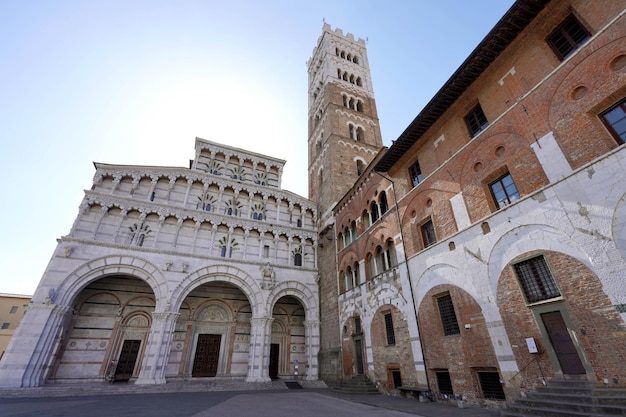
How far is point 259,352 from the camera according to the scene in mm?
18125

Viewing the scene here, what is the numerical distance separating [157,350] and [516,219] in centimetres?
1881

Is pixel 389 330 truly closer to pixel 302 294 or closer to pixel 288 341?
pixel 302 294

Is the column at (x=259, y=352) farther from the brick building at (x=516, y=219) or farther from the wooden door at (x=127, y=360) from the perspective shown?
the wooden door at (x=127, y=360)

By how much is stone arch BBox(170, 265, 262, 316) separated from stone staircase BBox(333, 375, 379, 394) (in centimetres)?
714

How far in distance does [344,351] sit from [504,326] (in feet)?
36.7

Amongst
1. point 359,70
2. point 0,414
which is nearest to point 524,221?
point 0,414

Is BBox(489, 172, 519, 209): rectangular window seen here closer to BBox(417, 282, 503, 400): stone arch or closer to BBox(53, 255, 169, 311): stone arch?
BBox(417, 282, 503, 400): stone arch

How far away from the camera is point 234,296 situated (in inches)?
855

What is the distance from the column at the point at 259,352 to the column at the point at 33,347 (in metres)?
10.5

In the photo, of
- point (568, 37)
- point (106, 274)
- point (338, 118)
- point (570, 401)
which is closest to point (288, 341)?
point (106, 274)

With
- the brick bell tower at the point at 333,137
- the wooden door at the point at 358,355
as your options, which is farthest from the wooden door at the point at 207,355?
the wooden door at the point at 358,355

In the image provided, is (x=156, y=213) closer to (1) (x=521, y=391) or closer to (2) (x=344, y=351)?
(2) (x=344, y=351)

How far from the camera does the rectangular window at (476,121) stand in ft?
36.9

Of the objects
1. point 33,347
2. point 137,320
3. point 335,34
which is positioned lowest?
point 33,347
